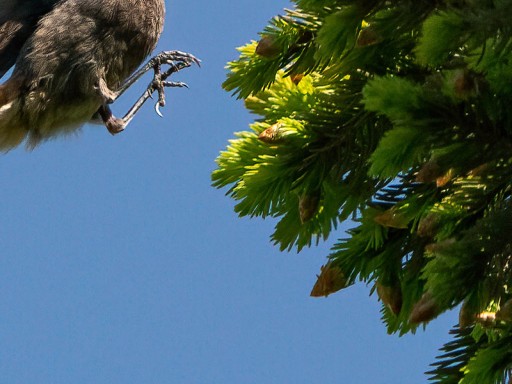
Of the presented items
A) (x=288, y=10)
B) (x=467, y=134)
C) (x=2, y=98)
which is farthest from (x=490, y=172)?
(x=2, y=98)

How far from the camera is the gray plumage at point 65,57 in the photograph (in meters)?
3.73

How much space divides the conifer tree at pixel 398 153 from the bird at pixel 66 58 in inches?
87.5

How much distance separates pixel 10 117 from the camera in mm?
3674

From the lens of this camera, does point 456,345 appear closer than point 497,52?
No

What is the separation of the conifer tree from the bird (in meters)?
2.22

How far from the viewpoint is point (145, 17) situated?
3830mm

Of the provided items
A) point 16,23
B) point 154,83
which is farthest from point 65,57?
point 154,83

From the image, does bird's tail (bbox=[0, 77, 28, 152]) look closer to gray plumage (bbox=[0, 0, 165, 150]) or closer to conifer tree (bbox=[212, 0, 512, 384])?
gray plumage (bbox=[0, 0, 165, 150])

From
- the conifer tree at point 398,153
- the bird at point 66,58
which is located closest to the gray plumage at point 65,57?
the bird at point 66,58

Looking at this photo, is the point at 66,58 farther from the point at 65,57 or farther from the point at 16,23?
the point at 16,23

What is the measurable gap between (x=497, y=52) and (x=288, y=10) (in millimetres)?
604

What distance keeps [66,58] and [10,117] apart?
13.6 inches

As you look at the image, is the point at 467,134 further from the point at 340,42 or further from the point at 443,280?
the point at 340,42

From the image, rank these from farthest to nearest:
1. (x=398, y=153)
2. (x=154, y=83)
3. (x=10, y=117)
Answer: (x=154, y=83), (x=10, y=117), (x=398, y=153)
